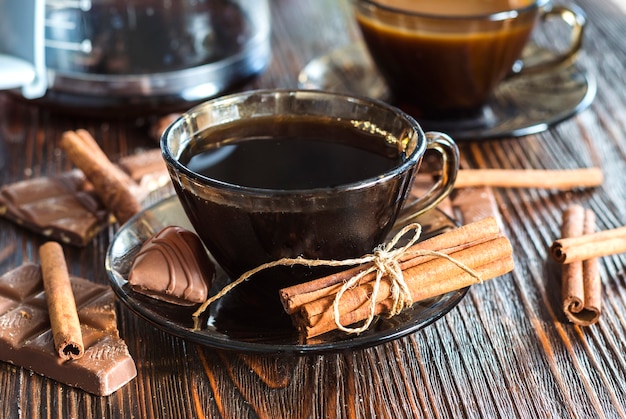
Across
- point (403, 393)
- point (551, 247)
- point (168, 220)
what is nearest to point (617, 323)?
point (551, 247)

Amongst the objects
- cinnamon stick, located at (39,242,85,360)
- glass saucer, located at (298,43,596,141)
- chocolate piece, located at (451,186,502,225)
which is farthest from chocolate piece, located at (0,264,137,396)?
glass saucer, located at (298,43,596,141)

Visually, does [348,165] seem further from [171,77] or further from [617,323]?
[171,77]

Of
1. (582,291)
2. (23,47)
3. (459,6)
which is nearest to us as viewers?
(582,291)

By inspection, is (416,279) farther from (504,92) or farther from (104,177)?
(504,92)

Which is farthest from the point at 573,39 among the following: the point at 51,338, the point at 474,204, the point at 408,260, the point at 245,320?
the point at 51,338

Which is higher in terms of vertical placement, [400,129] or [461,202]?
[400,129]

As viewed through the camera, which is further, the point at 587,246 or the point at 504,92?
the point at 504,92

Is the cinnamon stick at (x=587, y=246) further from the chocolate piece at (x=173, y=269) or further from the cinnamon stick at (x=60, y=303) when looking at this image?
the cinnamon stick at (x=60, y=303)

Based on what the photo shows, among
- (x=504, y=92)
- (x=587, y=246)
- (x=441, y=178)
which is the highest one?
(x=441, y=178)

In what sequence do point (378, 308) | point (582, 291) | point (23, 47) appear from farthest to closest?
point (23, 47), point (582, 291), point (378, 308)
